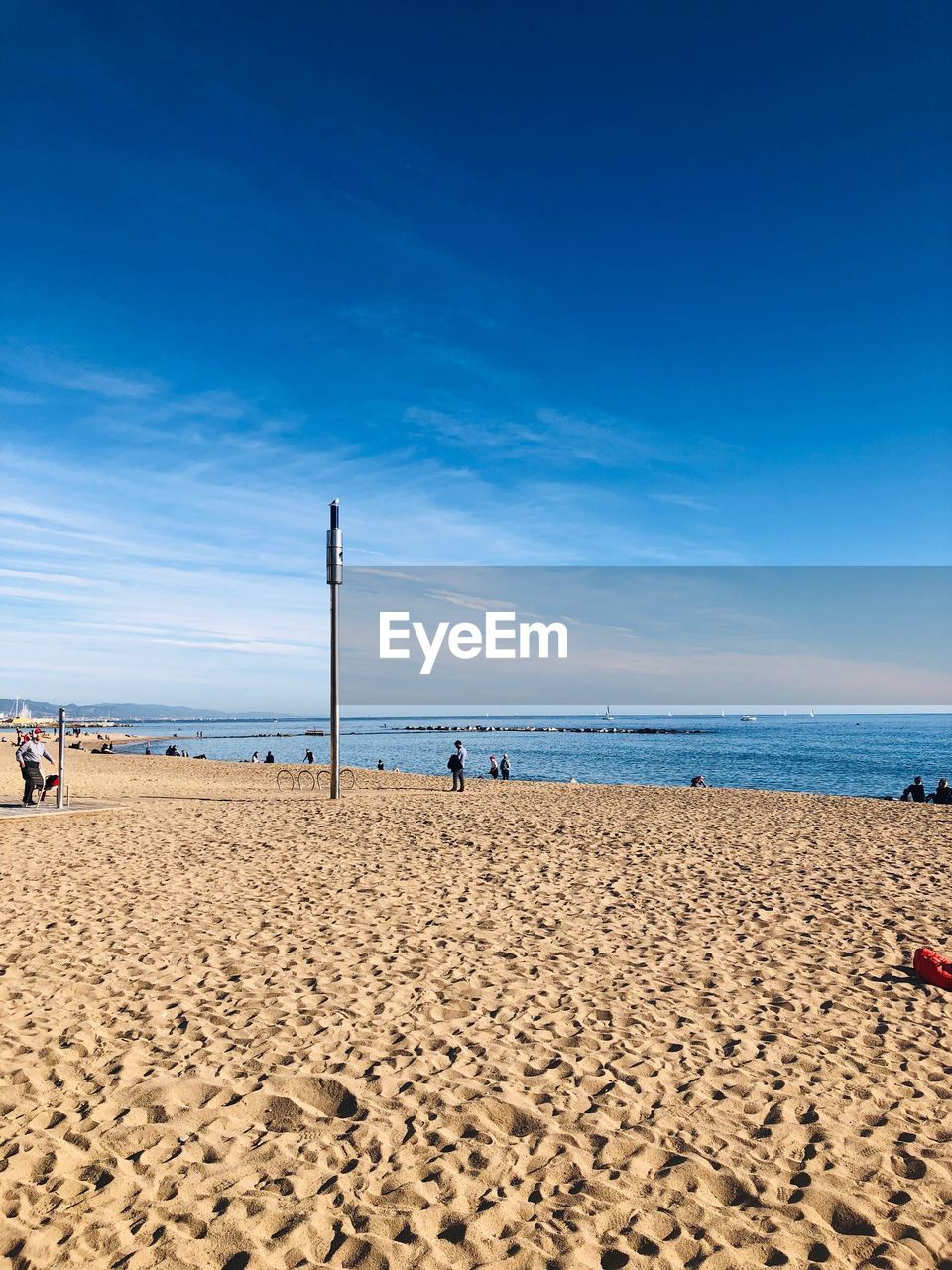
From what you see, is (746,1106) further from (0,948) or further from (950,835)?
(950,835)

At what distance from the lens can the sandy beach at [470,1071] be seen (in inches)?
138

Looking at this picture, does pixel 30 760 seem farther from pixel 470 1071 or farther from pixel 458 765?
pixel 470 1071

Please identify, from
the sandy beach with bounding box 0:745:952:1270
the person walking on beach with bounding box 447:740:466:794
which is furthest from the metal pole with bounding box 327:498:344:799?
the sandy beach with bounding box 0:745:952:1270

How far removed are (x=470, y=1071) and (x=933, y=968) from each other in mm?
4173

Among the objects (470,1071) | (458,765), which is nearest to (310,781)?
(458,765)

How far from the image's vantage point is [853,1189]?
149 inches

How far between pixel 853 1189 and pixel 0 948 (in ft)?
23.5

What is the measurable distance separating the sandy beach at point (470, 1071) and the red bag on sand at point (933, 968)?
30cm

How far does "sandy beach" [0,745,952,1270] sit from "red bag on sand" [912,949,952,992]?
0.30m

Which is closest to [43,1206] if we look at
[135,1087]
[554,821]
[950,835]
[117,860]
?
[135,1087]

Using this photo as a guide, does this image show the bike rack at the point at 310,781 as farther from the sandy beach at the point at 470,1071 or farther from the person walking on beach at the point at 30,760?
the sandy beach at the point at 470,1071

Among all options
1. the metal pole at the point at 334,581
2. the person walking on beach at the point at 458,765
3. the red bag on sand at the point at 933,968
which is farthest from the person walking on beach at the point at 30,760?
the red bag on sand at the point at 933,968

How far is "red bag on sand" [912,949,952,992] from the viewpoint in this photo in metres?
6.41

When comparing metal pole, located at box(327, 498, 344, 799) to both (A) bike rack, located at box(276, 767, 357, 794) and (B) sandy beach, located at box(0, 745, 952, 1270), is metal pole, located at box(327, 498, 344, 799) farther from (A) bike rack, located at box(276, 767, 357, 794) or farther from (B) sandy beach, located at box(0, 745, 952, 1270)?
(B) sandy beach, located at box(0, 745, 952, 1270)
